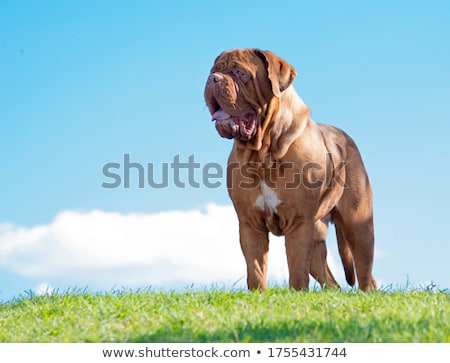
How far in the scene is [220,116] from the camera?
6.16m

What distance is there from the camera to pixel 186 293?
21.0ft

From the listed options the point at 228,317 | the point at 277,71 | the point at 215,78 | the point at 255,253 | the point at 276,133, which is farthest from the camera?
the point at 255,253

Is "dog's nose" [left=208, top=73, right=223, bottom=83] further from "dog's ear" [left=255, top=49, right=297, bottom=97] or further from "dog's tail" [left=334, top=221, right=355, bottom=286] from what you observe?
"dog's tail" [left=334, top=221, right=355, bottom=286]

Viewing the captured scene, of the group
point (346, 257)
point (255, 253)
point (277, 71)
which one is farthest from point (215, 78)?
point (346, 257)

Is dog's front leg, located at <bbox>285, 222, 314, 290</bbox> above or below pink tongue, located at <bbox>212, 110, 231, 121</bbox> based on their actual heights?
below

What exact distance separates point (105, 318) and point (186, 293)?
118 centimetres

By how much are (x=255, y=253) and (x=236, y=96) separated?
4.68ft

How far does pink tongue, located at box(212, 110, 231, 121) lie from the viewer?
20.2ft

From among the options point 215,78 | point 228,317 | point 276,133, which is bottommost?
point 228,317

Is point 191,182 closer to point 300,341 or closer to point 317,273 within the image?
point 317,273

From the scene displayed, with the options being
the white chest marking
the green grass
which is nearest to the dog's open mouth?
the white chest marking

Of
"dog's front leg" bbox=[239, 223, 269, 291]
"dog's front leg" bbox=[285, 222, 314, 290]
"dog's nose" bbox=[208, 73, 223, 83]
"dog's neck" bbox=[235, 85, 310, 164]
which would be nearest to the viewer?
"dog's nose" bbox=[208, 73, 223, 83]

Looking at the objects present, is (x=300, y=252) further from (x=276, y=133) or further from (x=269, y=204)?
(x=276, y=133)
